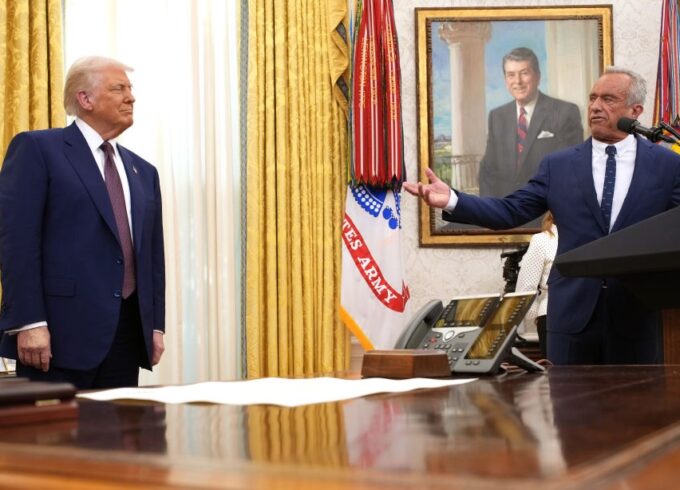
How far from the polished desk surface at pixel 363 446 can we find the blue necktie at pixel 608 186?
2088 millimetres

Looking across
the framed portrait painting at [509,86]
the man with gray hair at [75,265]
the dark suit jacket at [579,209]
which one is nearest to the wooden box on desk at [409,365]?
the dark suit jacket at [579,209]

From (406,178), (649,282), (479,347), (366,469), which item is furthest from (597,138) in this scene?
(366,469)

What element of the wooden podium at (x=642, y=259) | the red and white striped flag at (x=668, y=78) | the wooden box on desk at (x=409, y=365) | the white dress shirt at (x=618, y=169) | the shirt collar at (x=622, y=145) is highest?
the red and white striped flag at (x=668, y=78)

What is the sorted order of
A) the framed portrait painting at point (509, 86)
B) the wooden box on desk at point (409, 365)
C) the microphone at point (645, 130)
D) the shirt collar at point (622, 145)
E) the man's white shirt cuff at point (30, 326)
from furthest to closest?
the framed portrait painting at point (509, 86), the shirt collar at point (622, 145), the man's white shirt cuff at point (30, 326), the microphone at point (645, 130), the wooden box on desk at point (409, 365)

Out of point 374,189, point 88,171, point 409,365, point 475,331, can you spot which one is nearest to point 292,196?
point 374,189

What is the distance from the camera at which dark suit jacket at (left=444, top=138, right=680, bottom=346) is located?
3.19 metres

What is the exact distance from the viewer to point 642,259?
7.36 ft

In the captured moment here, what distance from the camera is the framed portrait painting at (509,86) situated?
6.38 m

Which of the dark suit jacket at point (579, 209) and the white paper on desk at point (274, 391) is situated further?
the dark suit jacket at point (579, 209)

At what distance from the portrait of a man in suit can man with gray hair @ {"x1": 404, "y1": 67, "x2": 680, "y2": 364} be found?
264cm

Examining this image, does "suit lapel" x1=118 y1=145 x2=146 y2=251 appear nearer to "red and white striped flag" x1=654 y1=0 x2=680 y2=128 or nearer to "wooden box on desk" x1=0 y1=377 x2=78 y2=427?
"wooden box on desk" x1=0 y1=377 x2=78 y2=427

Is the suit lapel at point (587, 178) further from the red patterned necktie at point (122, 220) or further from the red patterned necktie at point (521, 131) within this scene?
the red patterned necktie at point (521, 131)

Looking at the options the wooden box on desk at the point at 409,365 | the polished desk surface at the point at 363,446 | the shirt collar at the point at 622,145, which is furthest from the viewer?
the shirt collar at the point at 622,145

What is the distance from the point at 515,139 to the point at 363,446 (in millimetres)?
5765
